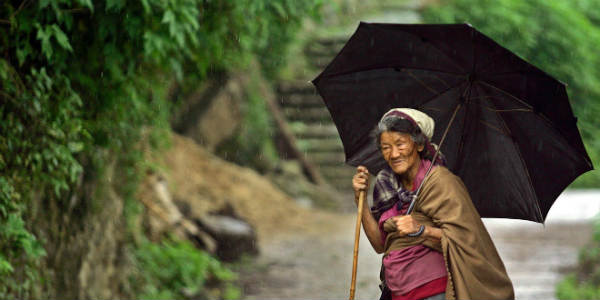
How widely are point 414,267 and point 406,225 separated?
198 millimetres

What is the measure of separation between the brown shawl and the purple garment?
0.14 feet

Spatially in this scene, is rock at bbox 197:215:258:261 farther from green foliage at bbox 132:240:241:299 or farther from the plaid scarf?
the plaid scarf

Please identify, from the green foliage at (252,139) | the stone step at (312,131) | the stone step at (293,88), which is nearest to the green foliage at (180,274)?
the green foliage at (252,139)

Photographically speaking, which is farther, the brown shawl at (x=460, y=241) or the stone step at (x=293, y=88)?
the stone step at (x=293, y=88)

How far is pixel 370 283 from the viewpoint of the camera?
1040 centimetres

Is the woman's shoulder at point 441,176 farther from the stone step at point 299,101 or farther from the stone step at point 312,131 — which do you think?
the stone step at point 299,101

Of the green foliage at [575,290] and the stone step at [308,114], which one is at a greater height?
the stone step at [308,114]

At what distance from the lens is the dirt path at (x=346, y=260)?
395 inches

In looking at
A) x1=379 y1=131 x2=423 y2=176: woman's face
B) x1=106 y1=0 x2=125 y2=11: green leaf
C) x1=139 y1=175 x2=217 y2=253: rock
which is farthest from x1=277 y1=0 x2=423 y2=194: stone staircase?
x1=379 y1=131 x2=423 y2=176: woman's face

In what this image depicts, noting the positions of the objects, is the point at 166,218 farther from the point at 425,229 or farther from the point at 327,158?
the point at 327,158

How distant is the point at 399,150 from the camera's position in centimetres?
373

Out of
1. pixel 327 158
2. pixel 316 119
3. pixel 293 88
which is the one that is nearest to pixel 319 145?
pixel 327 158

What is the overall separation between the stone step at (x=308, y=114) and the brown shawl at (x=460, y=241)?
1511 cm

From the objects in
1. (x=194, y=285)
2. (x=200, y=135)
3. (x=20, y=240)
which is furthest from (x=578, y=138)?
(x=200, y=135)
